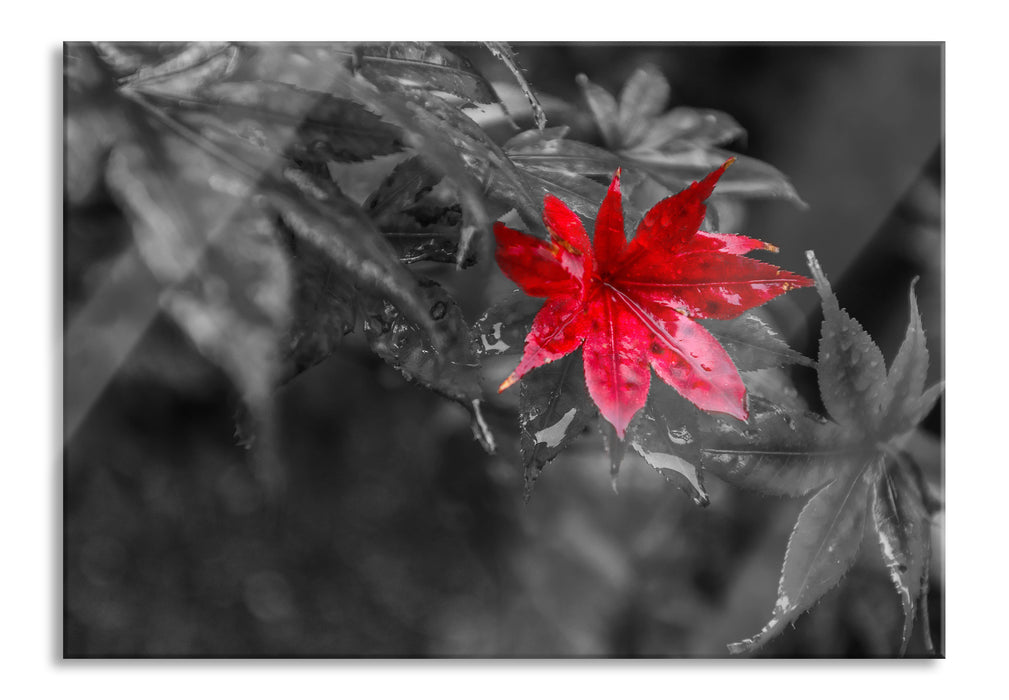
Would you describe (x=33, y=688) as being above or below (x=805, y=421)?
below

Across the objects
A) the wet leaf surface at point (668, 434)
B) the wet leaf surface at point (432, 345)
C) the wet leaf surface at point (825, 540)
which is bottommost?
the wet leaf surface at point (825, 540)

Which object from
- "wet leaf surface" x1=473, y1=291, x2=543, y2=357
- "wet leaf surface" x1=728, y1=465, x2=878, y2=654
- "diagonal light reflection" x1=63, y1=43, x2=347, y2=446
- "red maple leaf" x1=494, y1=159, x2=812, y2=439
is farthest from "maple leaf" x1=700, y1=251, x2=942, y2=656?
"diagonal light reflection" x1=63, y1=43, x2=347, y2=446

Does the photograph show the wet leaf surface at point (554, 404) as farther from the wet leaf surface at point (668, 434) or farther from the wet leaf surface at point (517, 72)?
the wet leaf surface at point (517, 72)

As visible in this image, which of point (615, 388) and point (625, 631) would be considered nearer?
point (615, 388)

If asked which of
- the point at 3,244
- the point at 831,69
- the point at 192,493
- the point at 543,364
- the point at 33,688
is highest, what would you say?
the point at 831,69

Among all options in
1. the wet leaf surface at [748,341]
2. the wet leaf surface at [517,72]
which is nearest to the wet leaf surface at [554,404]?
the wet leaf surface at [748,341]
